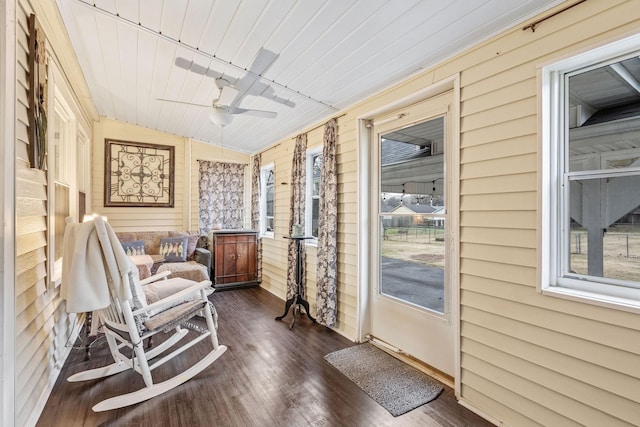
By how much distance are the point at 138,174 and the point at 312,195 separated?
3189 mm

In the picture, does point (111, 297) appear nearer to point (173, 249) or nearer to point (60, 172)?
point (60, 172)

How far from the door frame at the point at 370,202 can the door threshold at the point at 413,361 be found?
134 millimetres

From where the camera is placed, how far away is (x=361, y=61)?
2.37 m

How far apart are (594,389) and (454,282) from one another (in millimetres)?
890

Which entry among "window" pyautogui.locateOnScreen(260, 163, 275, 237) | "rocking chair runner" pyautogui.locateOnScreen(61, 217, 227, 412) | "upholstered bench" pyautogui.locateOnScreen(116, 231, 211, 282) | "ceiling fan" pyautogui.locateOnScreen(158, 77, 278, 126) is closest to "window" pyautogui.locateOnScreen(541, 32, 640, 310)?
"ceiling fan" pyautogui.locateOnScreen(158, 77, 278, 126)

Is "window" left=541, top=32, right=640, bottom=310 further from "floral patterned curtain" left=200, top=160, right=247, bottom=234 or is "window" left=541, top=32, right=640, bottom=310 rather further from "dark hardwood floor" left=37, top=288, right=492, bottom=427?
"floral patterned curtain" left=200, top=160, right=247, bottom=234

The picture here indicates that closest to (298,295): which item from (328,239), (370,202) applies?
(328,239)

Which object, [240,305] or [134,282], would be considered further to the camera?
[240,305]

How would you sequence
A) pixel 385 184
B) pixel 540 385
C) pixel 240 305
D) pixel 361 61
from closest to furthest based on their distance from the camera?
pixel 540 385, pixel 361 61, pixel 385 184, pixel 240 305

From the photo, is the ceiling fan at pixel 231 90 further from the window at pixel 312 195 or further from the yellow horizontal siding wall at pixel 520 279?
the yellow horizontal siding wall at pixel 520 279

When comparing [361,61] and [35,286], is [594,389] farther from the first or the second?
[35,286]

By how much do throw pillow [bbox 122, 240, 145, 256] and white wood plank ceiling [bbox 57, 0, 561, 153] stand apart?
7.07 ft

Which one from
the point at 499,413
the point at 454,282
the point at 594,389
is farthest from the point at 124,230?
the point at 594,389

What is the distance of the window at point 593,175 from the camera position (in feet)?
4.97
